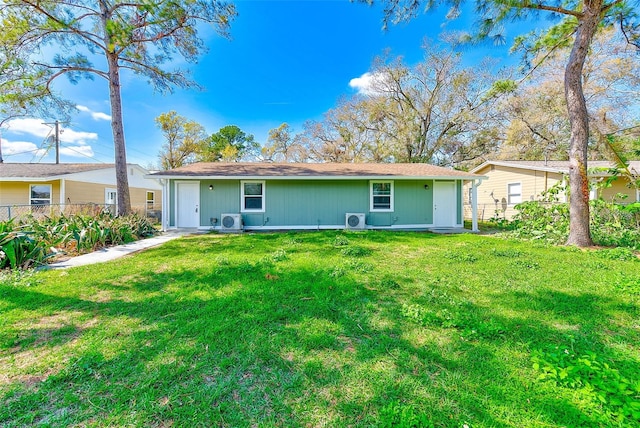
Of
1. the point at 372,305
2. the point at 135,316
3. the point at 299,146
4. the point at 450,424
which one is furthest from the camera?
the point at 299,146

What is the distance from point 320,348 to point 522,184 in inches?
576

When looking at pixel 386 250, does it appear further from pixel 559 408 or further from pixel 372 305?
pixel 559 408

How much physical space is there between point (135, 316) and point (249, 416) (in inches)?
76.2

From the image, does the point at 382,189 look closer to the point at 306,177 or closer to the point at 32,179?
the point at 306,177

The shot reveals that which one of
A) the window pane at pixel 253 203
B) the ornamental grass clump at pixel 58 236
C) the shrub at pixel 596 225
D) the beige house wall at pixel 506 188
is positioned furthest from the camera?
the beige house wall at pixel 506 188

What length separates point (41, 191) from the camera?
41.7 ft

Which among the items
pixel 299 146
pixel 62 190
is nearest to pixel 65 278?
pixel 62 190

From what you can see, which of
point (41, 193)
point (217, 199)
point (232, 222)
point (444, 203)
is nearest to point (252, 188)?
point (217, 199)

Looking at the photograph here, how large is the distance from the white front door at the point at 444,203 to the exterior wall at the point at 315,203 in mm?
158

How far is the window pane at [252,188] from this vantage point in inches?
383

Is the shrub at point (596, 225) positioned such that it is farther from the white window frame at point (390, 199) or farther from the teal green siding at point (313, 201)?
the teal green siding at point (313, 201)

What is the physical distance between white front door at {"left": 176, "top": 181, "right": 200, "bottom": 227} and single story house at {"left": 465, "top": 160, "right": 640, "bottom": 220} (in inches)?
450

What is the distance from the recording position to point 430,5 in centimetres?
669

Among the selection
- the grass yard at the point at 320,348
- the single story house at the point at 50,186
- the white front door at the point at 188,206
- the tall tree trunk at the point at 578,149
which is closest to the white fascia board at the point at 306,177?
the white front door at the point at 188,206
